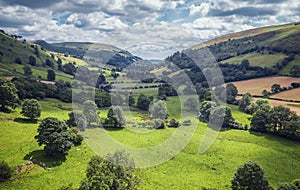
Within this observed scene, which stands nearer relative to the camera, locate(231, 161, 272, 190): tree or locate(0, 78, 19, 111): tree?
locate(231, 161, 272, 190): tree

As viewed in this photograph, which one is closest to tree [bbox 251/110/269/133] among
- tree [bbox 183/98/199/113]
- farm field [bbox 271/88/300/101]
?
Result: tree [bbox 183/98/199/113]

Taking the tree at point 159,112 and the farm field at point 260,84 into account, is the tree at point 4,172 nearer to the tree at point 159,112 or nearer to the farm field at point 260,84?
the tree at point 159,112

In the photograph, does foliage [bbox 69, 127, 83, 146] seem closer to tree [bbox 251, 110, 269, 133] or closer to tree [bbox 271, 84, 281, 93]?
tree [bbox 251, 110, 269, 133]

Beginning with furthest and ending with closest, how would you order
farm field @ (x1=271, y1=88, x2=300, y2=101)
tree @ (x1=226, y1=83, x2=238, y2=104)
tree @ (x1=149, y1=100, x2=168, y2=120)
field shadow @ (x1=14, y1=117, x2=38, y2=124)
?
1. tree @ (x1=226, y1=83, x2=238, y2=104)
2. farm field @ (x1=271, y1=88, x2=300, y2=101)
3. tree @ (x1=149, y1=100, x2=168, y2=120)
4. field shadow @ (x1=14, y1=117, x2=38, y2=124)

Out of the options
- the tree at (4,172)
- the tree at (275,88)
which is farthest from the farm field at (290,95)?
the tree at (4,172)

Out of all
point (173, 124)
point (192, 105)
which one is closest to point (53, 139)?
point (173, 124)

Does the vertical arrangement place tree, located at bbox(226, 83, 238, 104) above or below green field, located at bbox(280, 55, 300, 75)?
below

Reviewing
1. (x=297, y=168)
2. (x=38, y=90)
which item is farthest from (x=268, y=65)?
(x=38, y=90)
